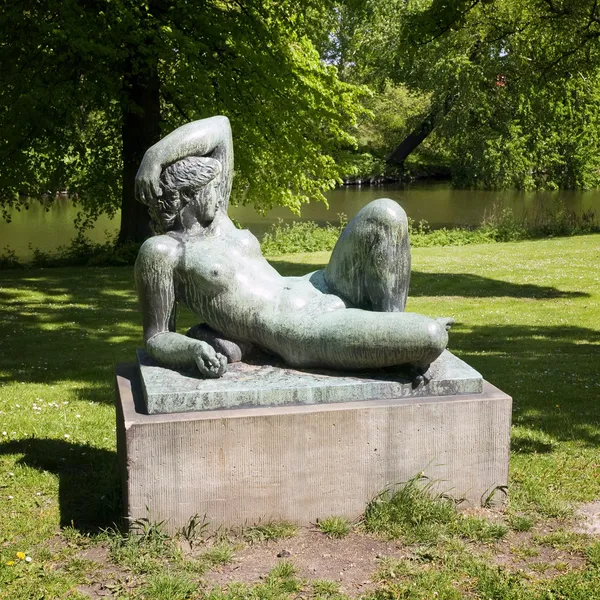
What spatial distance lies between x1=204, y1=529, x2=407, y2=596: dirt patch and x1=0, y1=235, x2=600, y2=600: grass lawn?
0.04ft

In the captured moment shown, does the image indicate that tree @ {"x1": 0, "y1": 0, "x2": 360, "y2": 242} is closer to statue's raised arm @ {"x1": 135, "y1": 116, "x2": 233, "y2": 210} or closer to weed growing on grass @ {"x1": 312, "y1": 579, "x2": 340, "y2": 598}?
statue's raised arm @ {"x1": 135, "y1": 116, "x2": 233, "y2": 210}

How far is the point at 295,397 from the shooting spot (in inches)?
181

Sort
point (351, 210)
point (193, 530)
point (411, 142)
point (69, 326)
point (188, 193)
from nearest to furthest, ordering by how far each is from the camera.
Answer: point (193, 530) → point (188, 193) → point (69, 326) → point (351, 210) → point (411, 142)

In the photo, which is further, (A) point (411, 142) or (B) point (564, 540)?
(A) point (411, 142)

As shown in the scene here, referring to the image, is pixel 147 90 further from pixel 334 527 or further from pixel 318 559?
Result: pixel 318 559

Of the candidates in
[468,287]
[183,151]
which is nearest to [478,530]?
[183,151]

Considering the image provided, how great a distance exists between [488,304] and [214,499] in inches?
372

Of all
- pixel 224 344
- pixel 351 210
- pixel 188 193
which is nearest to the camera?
pixel 188 193

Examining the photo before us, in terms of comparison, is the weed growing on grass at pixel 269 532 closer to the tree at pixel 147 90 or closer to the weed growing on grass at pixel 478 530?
the weed growing on grass at pixel 478 530

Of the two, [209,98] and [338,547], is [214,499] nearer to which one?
[338,547]

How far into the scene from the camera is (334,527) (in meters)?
4.59

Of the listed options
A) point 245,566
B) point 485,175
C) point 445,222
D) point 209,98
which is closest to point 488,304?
point 209,98

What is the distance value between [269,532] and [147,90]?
1342 centimetres

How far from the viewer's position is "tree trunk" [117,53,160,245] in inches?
643
